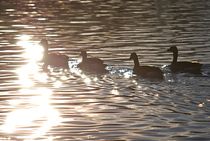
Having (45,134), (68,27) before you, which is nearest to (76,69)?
(45,134)

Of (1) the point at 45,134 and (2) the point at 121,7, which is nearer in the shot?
(1) the point at 45,134

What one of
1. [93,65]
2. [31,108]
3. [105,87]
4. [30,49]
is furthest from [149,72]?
[30,49]

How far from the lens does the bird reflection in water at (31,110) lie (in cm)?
2187

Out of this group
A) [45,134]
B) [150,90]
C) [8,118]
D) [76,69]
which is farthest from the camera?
[76,69]

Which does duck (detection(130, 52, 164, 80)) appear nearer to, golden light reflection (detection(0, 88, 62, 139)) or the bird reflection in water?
the bird reflection in water

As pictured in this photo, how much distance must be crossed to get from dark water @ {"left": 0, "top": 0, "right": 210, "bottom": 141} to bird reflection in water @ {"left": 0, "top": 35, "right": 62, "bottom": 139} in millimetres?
30

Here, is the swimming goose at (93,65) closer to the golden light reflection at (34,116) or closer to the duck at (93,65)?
the duck at (93,65)

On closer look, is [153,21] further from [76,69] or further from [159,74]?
[159,74]

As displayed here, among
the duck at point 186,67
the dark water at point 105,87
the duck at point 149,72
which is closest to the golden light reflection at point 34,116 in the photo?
the dark water at point 105,87

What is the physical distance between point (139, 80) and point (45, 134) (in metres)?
10.2

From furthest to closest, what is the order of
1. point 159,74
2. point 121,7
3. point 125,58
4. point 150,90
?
point 121,7 → point 125,58 → point 159,74 → point 150,90

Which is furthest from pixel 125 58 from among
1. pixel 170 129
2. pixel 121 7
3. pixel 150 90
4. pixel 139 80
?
pixel 121 7

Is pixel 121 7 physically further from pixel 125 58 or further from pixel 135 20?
pixel 125 58

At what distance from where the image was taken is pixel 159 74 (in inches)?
1202
